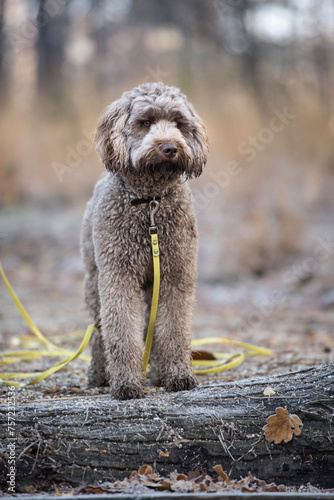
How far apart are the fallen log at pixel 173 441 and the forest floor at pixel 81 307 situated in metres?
0.63

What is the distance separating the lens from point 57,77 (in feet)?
61.7

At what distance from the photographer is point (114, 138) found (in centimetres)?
403

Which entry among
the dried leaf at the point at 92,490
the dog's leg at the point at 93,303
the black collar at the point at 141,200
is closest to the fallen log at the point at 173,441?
the dried leaf at the point at 92,490

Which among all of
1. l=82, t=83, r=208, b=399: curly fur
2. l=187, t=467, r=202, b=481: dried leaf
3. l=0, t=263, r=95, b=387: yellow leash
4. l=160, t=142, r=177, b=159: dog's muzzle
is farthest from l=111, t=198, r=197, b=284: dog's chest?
l=187, t=467, r=202, b=481: dried leaf

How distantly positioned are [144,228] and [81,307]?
4.90 feet

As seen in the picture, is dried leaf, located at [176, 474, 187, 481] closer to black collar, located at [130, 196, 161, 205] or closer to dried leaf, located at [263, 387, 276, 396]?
dried leaf, located at [263, 387, 276, 396]

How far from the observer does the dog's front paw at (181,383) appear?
3.93 m

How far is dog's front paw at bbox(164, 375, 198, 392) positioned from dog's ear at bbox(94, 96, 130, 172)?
1.55 meters

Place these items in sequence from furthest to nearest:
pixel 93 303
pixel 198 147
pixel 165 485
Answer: pixel 93 303, pixel 198 147, pixel 165 485

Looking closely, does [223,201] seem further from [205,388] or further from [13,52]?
[205,388]

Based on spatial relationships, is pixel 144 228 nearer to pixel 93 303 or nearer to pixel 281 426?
pixel 93 303

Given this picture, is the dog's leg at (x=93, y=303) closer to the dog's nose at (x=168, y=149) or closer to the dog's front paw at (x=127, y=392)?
the dog's front paw at (x=127, y=392)

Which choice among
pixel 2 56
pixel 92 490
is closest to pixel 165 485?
pixel 92 490

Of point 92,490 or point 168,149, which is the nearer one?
point 92,490
